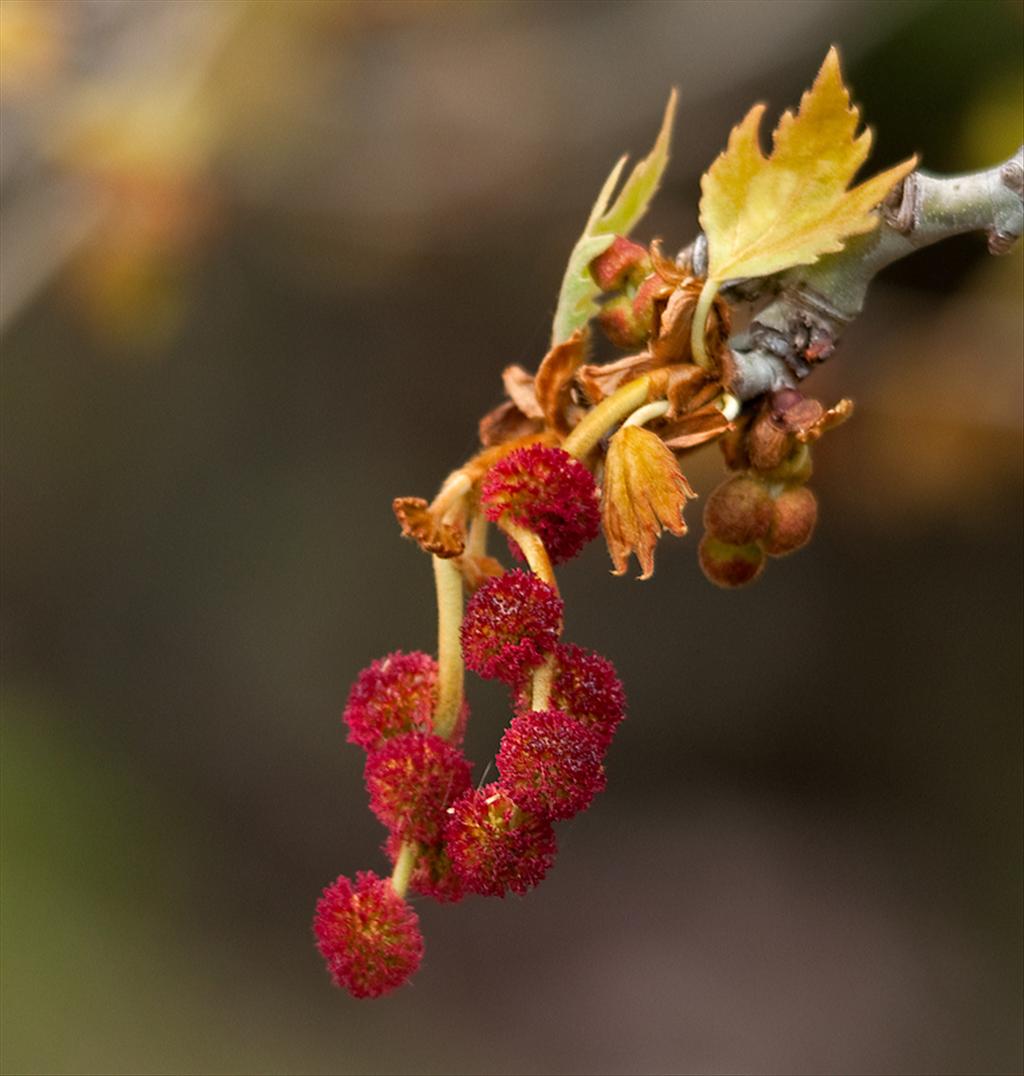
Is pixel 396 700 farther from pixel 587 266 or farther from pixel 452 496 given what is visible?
pixel 587 266

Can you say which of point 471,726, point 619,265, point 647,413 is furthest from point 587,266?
point 471,726

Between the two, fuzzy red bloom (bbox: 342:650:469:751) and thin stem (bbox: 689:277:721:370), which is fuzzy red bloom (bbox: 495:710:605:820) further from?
thin stem (bbox: 689:277:721:370)

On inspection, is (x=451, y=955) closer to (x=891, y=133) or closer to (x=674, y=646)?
(x=674, y=646)

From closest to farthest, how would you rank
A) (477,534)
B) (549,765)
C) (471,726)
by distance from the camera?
(549,765)
(477,534)
(471,726)

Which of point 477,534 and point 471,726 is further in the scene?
point 471,726

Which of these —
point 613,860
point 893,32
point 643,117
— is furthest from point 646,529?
point 613,860
